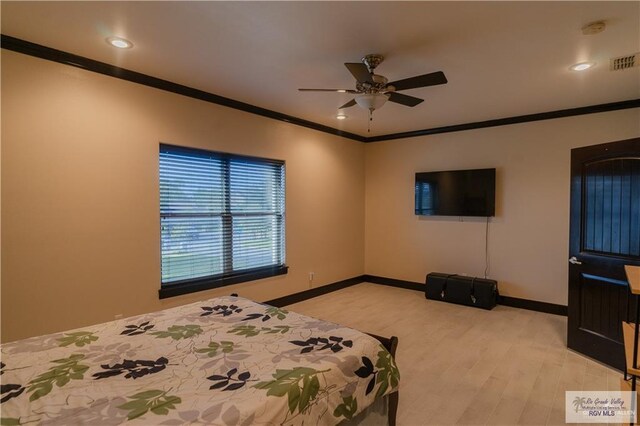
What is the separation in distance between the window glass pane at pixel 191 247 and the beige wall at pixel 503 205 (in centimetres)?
315

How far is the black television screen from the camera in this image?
15.7 ft

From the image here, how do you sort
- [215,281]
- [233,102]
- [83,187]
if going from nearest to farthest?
[83,187] → [215,281] → [233,102]

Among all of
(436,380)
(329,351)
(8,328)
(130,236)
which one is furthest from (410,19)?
(8,328)

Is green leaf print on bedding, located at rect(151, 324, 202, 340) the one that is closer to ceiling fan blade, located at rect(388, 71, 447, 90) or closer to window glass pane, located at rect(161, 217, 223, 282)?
window glass pane, located at rect(161, 217, 223, 282)

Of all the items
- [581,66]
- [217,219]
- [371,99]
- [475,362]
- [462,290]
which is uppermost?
[581,66]

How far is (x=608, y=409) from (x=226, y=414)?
2.74 meters

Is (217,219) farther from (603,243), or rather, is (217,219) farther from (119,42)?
(603,243)

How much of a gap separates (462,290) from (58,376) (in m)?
4.54

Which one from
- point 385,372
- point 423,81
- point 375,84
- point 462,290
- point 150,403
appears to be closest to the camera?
point 150,403

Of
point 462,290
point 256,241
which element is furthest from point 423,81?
point 462,290

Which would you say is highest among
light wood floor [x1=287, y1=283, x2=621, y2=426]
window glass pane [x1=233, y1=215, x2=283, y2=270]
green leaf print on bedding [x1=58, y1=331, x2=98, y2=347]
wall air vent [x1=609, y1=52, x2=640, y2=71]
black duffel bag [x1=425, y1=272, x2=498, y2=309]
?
wall air vent [x1=609, y1=52, x2=640, y2=71]

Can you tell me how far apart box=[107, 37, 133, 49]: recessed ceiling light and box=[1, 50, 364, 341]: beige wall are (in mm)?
514

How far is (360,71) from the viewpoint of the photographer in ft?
8.18

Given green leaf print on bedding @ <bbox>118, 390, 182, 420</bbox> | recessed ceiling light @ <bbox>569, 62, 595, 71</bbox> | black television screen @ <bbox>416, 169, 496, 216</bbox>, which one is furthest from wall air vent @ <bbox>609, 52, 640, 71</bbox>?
green leaf print on bedding @ <bbox>118, 390, 182, 420</bbox>
